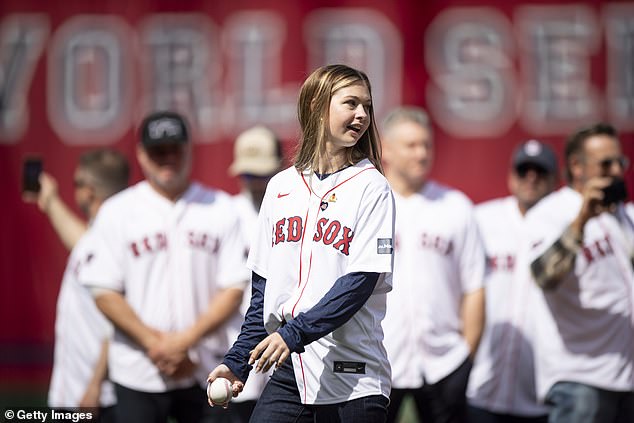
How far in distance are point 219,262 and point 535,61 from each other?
4.44 metres

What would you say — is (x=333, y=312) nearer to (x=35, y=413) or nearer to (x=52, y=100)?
(x=35, y=413)

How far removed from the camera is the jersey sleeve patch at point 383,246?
4.00m

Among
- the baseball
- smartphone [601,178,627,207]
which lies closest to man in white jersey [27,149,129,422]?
the baseball

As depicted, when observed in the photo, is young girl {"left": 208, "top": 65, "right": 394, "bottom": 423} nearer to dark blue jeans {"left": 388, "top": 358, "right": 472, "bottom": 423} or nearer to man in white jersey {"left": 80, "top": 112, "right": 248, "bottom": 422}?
man in white jersey {"left": 80, "top": 112, "right": 248, "bottom": 422}

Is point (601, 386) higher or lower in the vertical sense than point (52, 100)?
lower

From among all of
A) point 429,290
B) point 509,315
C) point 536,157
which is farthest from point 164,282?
point 536,157

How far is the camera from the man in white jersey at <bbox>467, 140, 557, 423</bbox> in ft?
22.9

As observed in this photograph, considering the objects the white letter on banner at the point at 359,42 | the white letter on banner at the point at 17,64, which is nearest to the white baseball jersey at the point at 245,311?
the white letter on banner at the point at 359,42

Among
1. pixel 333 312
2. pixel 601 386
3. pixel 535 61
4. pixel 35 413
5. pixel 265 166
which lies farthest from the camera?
pixel 535 61

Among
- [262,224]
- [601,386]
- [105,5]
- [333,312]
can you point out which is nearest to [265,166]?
[601,386]

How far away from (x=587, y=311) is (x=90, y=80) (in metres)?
5.58

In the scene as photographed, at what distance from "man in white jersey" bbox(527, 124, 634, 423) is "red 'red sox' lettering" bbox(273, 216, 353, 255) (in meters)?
2.11

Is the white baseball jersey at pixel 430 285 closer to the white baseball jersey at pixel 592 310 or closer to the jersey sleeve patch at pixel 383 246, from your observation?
the white baseball jersey at pixel 592 310

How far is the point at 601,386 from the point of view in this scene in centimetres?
598
